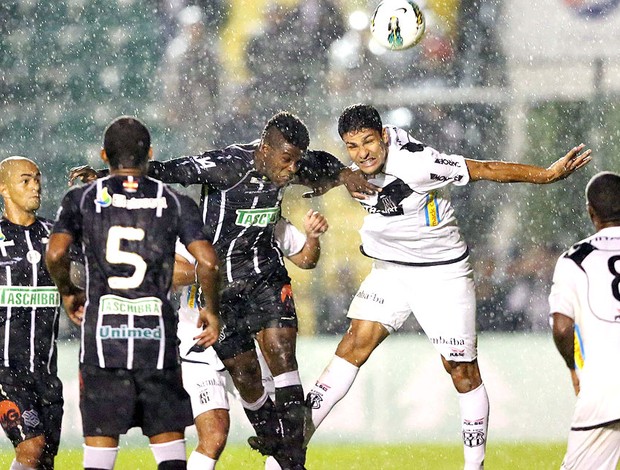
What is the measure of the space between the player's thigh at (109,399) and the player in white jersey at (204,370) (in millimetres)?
1448

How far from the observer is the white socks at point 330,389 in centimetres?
681

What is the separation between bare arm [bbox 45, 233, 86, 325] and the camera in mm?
4812

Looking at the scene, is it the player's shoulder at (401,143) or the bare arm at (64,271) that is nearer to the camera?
the bare arm at (64,271)

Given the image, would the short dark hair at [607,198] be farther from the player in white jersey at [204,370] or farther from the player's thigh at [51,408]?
the player's thigh at [51,408]

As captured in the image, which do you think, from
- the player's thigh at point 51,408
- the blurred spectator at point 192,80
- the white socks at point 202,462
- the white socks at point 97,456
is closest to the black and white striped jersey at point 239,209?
the white socks at point 202,462

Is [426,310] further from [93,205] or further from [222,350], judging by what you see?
[93,205]

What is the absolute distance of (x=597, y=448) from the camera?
489 cm

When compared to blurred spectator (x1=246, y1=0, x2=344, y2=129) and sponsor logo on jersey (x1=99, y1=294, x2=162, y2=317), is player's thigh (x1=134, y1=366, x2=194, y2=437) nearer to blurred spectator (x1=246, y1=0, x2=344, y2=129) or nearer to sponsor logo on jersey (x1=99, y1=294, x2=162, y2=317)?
sponsor logo on jersey (x1=99, y1=294, x2=162, y2=317)

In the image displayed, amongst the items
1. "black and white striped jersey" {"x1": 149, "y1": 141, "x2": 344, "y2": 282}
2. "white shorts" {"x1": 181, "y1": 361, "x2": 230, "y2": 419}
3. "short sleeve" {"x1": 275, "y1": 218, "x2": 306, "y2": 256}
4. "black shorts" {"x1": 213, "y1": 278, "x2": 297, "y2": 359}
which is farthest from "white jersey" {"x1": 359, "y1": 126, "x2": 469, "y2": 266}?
"white shorts" {"x1": 181, "y1": 361, "x2": 230, "y2": 419}

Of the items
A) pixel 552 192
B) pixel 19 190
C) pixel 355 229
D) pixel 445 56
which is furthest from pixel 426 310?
pixel 445 56

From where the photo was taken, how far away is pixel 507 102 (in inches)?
445

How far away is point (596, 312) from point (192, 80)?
7293 millimetres

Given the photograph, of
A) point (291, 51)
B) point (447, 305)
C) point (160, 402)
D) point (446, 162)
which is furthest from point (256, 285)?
point (291, 51)

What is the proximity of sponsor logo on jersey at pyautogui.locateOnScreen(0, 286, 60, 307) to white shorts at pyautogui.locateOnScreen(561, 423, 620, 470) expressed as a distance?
104 inches
